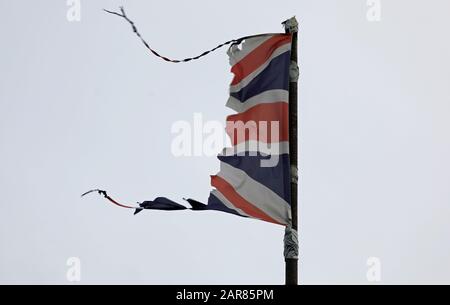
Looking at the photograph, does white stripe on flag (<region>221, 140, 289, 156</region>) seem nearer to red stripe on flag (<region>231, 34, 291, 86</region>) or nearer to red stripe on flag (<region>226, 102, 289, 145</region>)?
red stripe on flag (<region>226, 102, 289, 145</region>)

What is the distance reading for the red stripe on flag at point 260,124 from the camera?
1471 centimetres

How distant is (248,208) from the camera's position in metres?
14.7

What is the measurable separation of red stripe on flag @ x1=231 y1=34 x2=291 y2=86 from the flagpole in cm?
18

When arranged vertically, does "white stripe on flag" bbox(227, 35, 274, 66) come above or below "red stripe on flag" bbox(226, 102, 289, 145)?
above

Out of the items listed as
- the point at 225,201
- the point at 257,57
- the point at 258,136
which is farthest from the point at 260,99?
the point at 225,201

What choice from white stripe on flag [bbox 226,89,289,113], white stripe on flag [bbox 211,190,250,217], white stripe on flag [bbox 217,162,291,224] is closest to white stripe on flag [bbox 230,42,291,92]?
white stripe on flag [bbox 226,89,289,113]

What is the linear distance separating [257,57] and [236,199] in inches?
90.1

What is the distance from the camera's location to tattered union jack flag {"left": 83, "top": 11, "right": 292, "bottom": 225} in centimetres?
1455

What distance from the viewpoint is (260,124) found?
15.0m

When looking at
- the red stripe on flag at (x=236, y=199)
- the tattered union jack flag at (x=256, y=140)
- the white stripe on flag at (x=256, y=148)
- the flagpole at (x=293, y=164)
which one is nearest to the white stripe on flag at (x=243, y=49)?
the tattered union jack flag at (x=256, y=140)

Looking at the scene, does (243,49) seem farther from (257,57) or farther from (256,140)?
(256,140)
